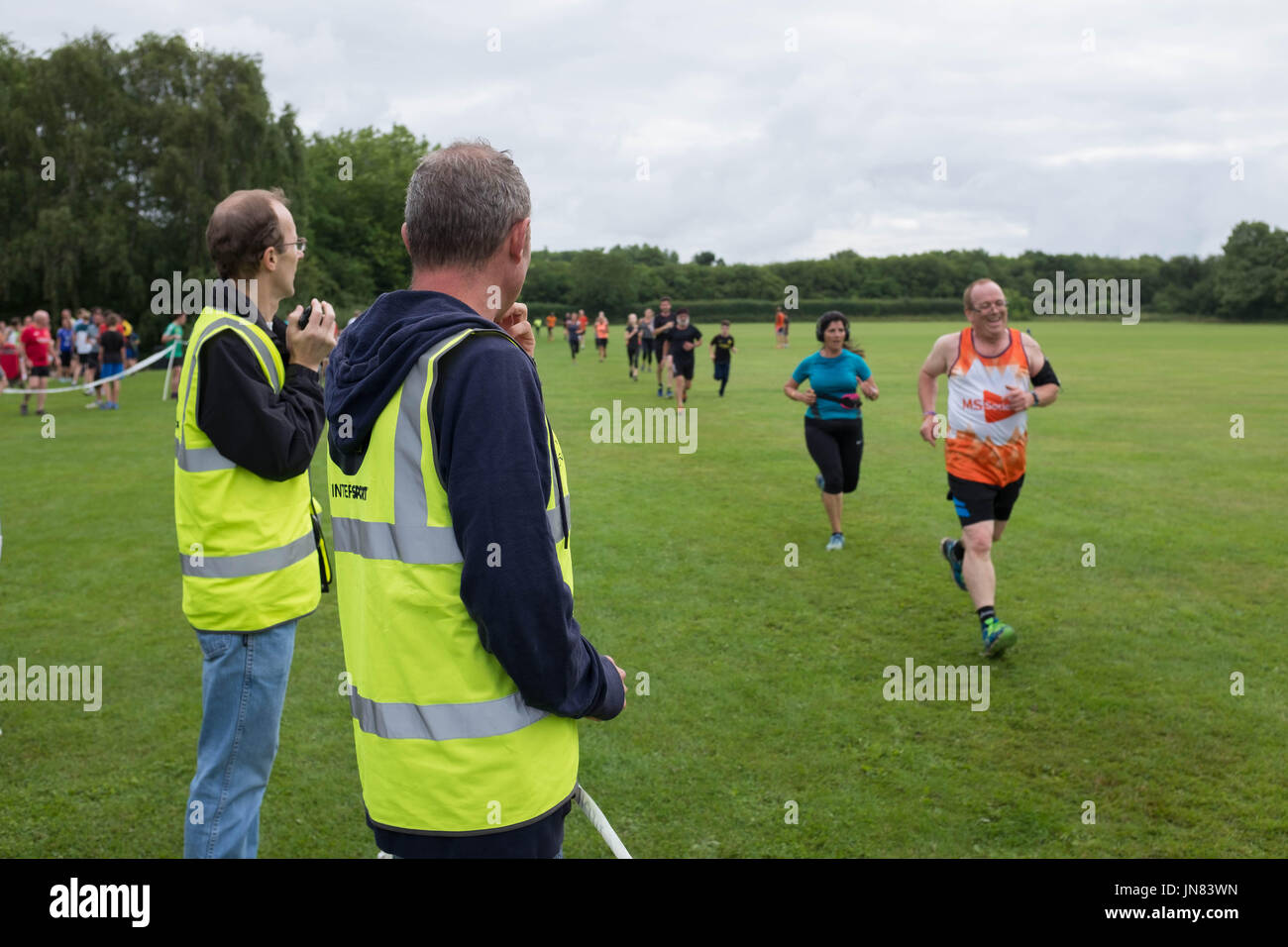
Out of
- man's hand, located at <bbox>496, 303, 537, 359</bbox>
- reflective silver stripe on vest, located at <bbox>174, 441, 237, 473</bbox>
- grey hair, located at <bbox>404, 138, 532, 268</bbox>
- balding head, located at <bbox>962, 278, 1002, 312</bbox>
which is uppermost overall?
balding head, located at <bbox>962, 278, 1002, 312</bbox>

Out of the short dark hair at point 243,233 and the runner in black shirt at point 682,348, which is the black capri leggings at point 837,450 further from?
the runner in black shirt at point 682,348

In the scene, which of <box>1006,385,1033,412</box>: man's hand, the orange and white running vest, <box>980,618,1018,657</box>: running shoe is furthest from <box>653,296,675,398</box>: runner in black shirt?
<box>980,618,1018,657</box>: running shoe

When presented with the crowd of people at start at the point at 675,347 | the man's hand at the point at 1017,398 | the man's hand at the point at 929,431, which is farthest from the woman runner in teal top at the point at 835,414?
the crowd of people at start at the point at 675,347

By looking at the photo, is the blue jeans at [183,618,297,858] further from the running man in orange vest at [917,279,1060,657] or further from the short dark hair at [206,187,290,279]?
the running man in orange vest at [917,279,1060,657]

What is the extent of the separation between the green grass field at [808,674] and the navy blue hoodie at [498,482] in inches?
101

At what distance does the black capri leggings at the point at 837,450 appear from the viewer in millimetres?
9367

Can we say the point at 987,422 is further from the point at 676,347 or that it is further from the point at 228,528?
the point at 676,347

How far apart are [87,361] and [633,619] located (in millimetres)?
26205

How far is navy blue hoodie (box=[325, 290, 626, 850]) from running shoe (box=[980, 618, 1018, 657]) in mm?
4867

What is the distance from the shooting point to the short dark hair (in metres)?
2.97

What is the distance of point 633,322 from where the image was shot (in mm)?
32844

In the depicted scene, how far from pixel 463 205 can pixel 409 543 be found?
690mm
